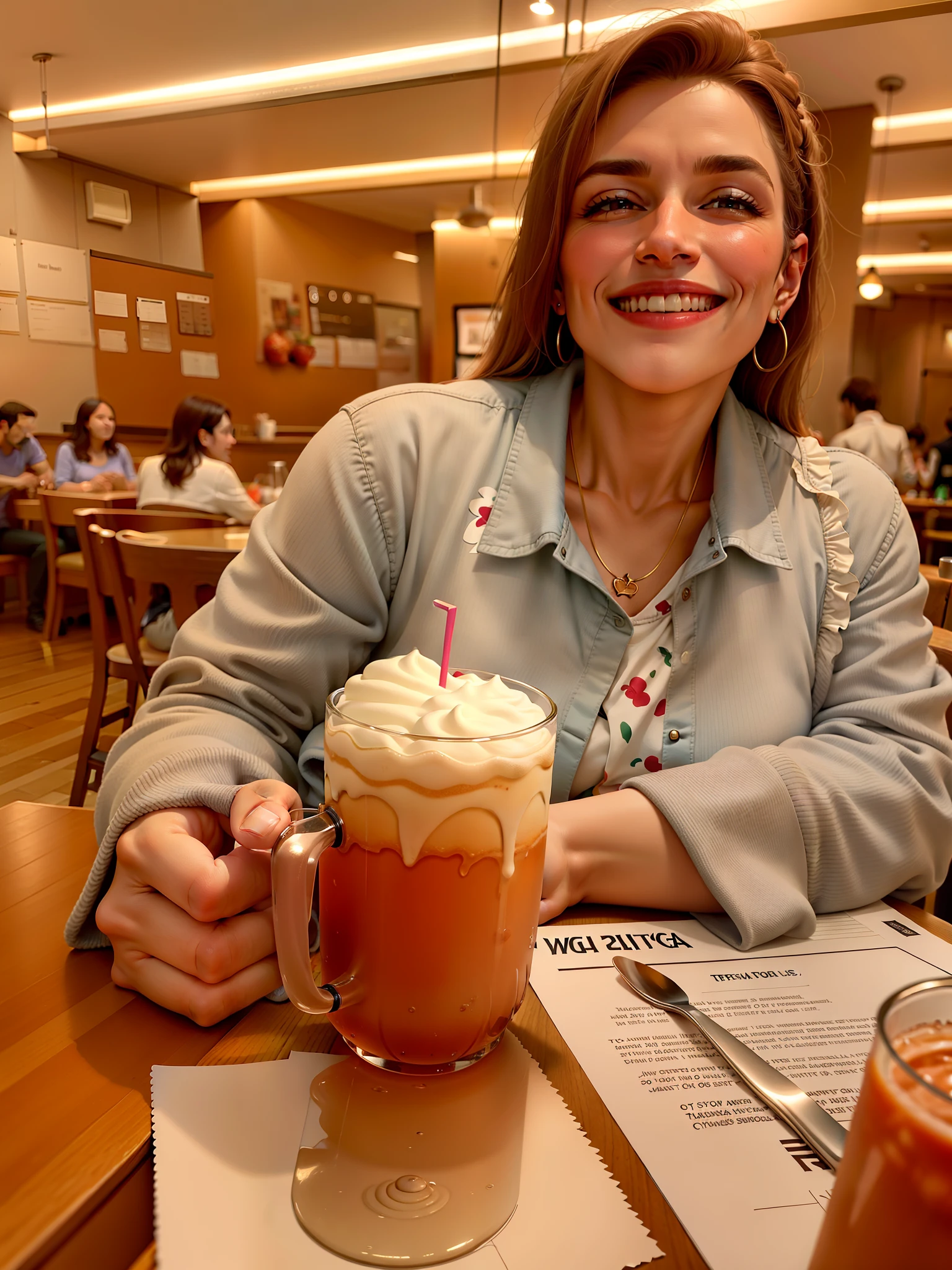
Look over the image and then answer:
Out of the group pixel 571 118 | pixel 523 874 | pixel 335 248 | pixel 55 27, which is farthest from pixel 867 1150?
pixel 335 248

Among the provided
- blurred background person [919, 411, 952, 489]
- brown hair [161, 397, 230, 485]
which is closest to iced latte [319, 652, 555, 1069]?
brown hair [161, 397, 230, 485]

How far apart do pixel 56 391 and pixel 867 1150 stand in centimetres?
464

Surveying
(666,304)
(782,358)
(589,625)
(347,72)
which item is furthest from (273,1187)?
(347,72)

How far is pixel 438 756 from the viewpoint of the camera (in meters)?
0.48

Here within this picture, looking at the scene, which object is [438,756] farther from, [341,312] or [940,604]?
[341,312]

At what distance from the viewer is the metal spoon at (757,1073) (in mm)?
480

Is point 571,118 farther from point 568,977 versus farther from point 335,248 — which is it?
point 335,248

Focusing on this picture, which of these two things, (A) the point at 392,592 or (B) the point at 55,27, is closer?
(A) the point at 392,592

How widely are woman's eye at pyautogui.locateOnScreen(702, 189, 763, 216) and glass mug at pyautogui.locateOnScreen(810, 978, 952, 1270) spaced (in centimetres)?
95

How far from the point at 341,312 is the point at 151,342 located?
4674 mm

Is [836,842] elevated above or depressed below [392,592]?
below

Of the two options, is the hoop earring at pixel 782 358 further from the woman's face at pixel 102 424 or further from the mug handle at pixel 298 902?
the woman's face at pixel 102 424

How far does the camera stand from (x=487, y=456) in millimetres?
1076

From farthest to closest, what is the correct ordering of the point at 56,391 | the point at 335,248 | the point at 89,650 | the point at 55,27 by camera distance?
the point at 335,248 → the point at 55,27 → the point at 56,391 → the point at 89,650
